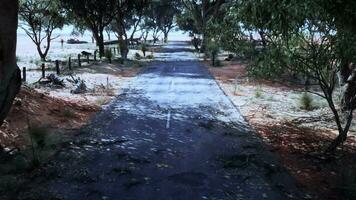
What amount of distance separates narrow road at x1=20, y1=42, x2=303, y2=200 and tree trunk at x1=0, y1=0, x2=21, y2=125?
5.77 feet

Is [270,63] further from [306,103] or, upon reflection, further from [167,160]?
[306,103]

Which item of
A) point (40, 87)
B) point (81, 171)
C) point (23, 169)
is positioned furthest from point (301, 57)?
point (40, 87)

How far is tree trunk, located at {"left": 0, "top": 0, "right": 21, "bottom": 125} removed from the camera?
10.1 meters

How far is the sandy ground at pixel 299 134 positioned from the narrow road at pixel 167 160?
457 mm

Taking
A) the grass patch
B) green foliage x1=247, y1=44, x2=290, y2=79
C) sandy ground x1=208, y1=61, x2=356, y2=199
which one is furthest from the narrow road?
the grass patch

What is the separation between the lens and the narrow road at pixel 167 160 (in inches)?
340

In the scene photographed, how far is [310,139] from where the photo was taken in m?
13.4

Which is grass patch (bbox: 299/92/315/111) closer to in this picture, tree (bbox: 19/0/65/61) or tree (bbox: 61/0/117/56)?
tree (bbox: 61/0/117/56)

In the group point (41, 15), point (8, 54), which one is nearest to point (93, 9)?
point (41, 15)

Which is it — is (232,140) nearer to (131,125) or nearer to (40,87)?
(131,125)

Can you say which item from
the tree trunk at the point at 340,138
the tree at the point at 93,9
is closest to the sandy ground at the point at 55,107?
the tree trunk at the point at 340,138

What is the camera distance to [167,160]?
1070 centimetres

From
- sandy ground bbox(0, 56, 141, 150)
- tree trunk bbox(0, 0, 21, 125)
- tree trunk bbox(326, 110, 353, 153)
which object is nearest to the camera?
tree trunk bbox(0, 0, 21, 125)

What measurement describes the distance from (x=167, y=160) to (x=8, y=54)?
4.15 metres
